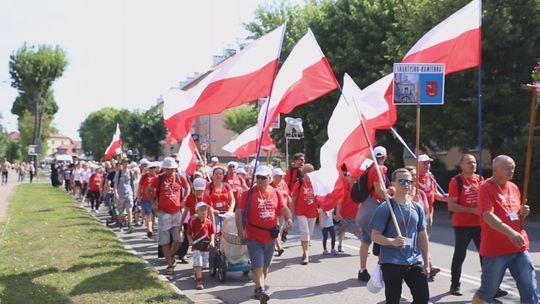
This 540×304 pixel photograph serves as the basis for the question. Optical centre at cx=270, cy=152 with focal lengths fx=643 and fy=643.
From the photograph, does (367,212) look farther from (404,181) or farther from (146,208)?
(146,208)

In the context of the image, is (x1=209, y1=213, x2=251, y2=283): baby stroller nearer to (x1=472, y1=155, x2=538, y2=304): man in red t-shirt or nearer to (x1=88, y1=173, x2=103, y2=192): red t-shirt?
(x1=472, y1=155, x2=538, y2=304): man in red t-shirt

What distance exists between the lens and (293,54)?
8.55m

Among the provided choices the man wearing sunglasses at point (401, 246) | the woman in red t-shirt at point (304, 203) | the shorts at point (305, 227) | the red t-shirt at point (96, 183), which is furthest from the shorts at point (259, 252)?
the red t-shirt at point (96, 183)

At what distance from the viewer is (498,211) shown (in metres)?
6.06

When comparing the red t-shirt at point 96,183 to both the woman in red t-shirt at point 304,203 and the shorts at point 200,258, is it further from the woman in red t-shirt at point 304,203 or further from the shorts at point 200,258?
the shorts at point 200,258

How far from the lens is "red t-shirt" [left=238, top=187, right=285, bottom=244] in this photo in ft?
25.7

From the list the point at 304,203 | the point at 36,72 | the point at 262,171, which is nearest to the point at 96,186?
the point at 304,203

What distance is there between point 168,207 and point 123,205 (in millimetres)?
7087

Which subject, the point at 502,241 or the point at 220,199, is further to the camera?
the point at 220,199

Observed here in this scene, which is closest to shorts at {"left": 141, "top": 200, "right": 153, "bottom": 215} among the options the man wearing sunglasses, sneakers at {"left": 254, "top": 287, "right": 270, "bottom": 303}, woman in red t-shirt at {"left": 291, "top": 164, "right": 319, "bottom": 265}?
woman in red t-shirt at {"left": 291, "top": 164, "right": 319, "bottom": 265}

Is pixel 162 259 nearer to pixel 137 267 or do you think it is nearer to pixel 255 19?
pixel 137 267

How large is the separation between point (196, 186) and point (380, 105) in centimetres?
307

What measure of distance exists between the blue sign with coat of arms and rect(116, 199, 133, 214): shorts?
10.2 metres

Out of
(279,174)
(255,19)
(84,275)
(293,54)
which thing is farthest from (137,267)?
(255,19)
